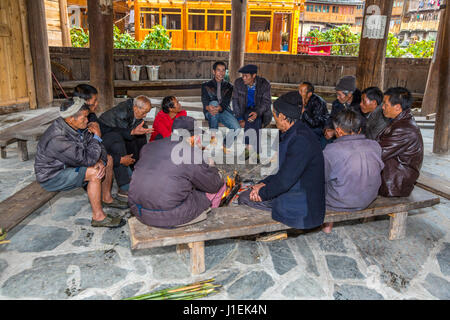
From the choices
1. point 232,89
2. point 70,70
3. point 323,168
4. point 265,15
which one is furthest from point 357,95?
point 265,15

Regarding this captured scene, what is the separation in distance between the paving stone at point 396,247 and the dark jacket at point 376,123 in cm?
122

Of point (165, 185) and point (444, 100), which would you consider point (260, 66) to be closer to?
point (444, 100)

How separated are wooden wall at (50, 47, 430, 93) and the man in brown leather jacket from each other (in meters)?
8.40

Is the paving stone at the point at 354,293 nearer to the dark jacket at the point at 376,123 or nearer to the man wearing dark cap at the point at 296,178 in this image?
the man wearing dark cap at the point at 296,178

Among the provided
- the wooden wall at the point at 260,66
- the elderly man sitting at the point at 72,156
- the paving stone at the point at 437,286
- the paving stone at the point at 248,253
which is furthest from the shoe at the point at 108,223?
the wooden wall at the point at 260,66

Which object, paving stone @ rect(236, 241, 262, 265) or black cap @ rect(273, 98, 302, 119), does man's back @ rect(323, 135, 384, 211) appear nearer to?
black cap @ rect(273, 98, 302, 119)

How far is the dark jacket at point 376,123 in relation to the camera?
462 centimetres

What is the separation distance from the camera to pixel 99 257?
10.9 feet

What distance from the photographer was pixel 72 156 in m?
3.44

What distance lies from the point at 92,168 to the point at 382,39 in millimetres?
5534

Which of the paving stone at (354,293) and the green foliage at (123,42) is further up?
the green foliage at (123,42)

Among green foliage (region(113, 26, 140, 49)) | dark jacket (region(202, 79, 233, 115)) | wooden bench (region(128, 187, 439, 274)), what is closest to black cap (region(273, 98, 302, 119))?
wooden bench (region(128, 187, 439, 274))

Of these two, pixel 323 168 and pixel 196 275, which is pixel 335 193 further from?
pixel 196 275

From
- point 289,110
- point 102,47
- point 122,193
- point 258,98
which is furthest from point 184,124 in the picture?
point 102,47
